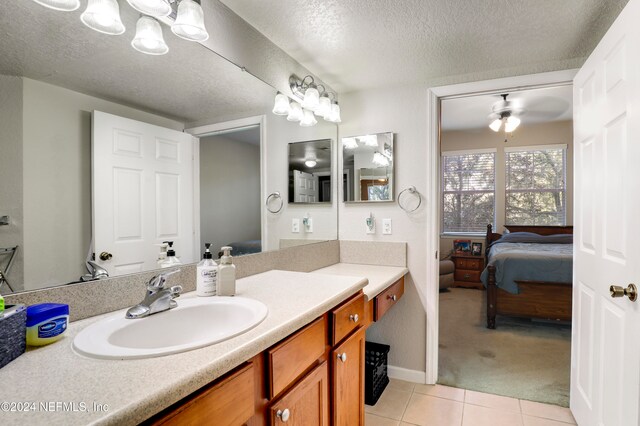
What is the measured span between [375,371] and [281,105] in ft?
5.84

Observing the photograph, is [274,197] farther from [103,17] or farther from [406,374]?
[406,374]

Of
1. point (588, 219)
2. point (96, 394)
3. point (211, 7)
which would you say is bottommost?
point (96, 394)

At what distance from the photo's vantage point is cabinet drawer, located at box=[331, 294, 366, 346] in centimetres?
130

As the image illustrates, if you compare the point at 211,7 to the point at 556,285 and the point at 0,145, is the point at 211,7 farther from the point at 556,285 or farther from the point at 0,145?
the point at 556,285

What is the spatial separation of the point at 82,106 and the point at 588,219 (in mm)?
2285

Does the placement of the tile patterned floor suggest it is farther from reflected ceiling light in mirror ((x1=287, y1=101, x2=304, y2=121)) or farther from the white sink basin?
reflected ceiling light in mirror ((x1=287, y1=101, x2=304, y2=121))

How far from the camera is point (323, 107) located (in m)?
2.24

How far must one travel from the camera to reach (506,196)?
539 cm

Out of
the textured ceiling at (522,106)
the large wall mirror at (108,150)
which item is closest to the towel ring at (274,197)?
the large wall mirror at (108,150)

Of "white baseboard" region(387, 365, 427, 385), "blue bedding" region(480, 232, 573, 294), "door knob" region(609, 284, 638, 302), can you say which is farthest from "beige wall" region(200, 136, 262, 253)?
"blue bedding" region(480, 232, 573, 294)

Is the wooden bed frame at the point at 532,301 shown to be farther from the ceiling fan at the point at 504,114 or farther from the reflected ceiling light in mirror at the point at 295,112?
the reflected ceiling light in mirror at the point at 295,112

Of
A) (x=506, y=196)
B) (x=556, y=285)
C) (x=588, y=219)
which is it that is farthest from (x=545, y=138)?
(x=588, y=219)

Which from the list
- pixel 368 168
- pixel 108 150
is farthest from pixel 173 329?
pixel 368 168

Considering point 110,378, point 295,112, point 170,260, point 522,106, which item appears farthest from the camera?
point 522,106
